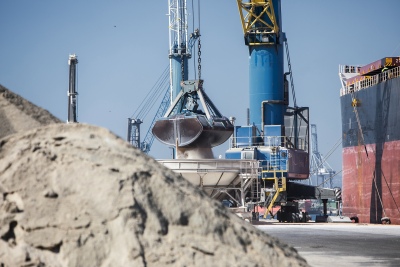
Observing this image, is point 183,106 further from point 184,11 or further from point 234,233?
point 184,11

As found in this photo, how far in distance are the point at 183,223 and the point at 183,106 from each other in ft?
140

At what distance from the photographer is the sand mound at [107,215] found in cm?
670

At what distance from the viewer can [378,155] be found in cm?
4994

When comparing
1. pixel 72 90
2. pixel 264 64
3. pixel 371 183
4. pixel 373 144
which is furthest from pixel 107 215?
pixel 264 64

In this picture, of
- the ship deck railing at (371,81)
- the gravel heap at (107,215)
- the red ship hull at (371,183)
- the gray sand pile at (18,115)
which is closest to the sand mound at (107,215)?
the gravel heap at (107,215)

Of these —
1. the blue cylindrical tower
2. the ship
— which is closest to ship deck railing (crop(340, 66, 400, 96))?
the ship

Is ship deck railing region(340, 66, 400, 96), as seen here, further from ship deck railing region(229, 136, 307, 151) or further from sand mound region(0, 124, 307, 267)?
sand mound region(0, 124, 307, 267)

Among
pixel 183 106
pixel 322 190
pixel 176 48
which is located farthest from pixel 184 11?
pixel 183 106

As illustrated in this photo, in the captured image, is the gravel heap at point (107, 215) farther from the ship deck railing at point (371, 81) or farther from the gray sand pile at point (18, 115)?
the ship deck railing at point (371, 81)

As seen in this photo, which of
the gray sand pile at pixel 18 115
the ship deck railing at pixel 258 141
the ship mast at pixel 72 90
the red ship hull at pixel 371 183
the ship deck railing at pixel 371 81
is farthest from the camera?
the ship deck railing at pixel 258 141

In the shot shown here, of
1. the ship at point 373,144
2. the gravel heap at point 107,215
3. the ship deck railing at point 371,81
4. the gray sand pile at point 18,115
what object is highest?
the ship deck railing at point 371,81

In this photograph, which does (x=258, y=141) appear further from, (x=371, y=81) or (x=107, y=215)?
(x=107, y=215)

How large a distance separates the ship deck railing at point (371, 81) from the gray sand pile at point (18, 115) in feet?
139

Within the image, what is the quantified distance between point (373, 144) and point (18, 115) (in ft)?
145
